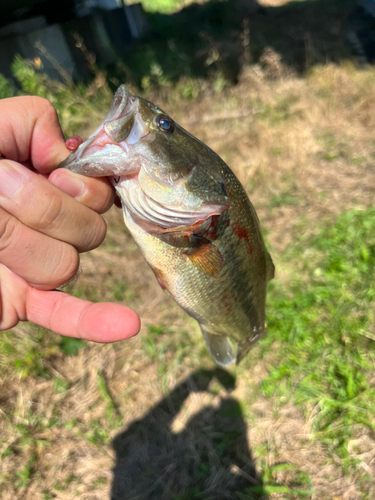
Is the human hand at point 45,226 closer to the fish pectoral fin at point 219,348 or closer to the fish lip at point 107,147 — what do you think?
the fish lip at point 107,147

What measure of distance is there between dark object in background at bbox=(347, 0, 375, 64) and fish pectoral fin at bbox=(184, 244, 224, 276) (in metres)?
7.94

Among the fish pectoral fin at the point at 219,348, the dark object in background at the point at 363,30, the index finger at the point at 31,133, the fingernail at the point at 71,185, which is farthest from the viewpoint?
the dark object in background at the point at 363,30

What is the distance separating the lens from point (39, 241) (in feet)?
4.05

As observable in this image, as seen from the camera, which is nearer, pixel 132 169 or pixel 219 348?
pixel 132 169

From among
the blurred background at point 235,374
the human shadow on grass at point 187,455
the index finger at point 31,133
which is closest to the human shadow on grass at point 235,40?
the blurred background at point 235,374

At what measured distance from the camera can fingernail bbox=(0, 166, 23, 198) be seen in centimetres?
109

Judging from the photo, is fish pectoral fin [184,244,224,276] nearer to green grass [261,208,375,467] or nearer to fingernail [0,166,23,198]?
fingernail [0,166,23,198]

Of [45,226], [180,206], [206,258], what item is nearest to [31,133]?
[45,226]

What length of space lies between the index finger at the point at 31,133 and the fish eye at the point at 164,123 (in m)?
0.47

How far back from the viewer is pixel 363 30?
8531 millimetres

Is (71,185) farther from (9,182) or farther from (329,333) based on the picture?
(329,333)

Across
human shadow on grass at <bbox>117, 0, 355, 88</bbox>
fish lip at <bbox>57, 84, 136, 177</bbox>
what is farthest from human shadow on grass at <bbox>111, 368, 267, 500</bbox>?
human shadow on grass at <bbox>117, 0, 355, 88</bbox>

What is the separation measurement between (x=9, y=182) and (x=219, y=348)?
1.55 metres

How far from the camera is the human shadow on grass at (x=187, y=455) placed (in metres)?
2.40
